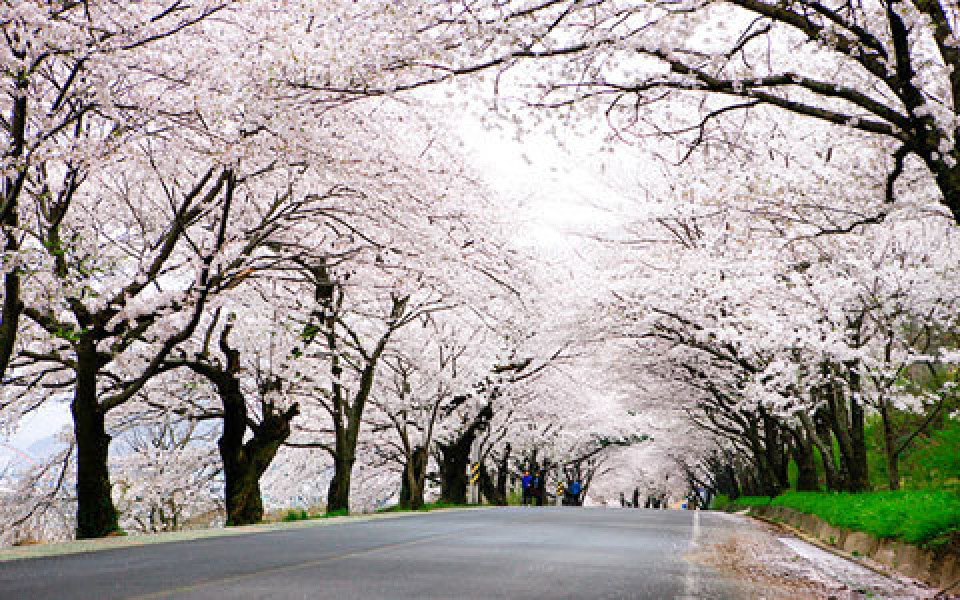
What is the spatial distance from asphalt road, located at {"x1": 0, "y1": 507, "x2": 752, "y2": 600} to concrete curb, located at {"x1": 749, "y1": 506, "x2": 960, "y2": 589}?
1.87m

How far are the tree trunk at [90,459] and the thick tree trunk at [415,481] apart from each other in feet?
37.0

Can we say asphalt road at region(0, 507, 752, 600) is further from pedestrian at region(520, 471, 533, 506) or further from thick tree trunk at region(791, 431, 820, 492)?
pedestrian at region(520, 471, 533, 506)

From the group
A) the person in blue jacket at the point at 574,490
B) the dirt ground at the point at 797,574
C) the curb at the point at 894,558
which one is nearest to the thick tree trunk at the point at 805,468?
the curb at the point at 894,558

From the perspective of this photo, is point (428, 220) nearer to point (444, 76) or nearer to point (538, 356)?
point (444, 76)

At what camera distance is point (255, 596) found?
5.48 metres

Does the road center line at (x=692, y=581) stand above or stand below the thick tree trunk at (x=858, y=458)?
below

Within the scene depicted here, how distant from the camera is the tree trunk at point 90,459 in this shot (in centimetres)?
1407

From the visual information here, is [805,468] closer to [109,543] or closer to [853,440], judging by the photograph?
[853,440]

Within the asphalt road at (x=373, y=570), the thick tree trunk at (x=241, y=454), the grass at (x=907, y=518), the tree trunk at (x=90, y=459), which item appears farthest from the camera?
Answer: the thick tree trunk at (x=241, y=454)

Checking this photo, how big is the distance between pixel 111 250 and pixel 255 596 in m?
15.2

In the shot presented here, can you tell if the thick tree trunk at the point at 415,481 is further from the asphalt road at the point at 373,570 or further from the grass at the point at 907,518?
the asphalt road at the point at 373,570

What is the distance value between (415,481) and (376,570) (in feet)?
63.3

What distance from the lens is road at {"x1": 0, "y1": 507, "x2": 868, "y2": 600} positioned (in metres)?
5.86

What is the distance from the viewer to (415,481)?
2616 cm
